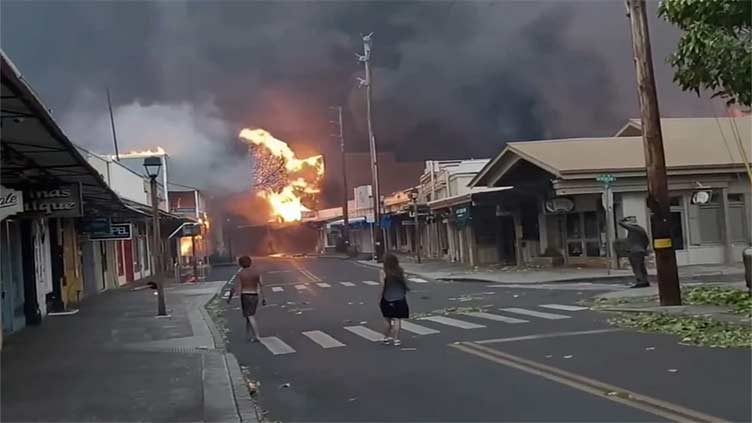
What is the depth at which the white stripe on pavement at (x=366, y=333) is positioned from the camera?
13.8 metres

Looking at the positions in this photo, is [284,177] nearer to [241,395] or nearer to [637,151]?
[637,151]

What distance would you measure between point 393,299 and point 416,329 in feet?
6.41

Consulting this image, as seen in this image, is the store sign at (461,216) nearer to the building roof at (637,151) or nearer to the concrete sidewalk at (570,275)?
the building roof at (637,151)

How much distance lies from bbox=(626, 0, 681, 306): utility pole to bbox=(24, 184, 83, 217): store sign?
→ 35.6 feet

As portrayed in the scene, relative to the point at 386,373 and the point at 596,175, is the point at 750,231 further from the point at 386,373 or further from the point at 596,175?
the point at 386,373

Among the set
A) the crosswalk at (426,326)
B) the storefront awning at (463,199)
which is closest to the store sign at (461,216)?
the storefront awning at (463,199)

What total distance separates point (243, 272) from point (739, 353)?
337 inches

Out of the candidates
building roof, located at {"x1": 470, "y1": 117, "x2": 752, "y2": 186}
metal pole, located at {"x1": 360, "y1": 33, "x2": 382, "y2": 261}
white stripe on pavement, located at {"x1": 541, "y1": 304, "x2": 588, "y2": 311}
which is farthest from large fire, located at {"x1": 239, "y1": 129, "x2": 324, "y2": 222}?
white stripe on pavement, located at {"x1": 541, "y1": 304, "x2": 588, "y2": 311}

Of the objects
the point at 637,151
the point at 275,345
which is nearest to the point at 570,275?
the point at 637,151

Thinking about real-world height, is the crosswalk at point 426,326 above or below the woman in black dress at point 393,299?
below

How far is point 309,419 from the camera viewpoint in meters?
7.83

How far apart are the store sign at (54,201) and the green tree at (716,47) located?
10518 mm

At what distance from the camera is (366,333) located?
1455cm

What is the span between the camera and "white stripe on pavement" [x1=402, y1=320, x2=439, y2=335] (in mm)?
14181
